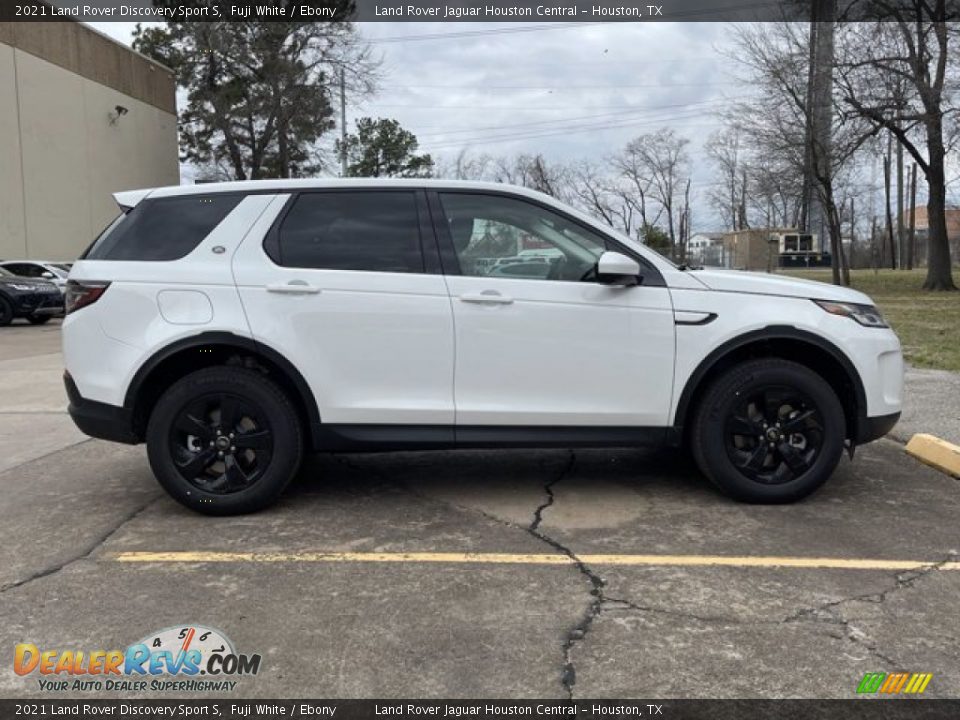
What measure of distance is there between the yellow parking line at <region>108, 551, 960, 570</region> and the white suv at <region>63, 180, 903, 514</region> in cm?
56

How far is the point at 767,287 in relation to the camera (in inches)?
179

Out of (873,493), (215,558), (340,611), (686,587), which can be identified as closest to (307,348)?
(215,558)

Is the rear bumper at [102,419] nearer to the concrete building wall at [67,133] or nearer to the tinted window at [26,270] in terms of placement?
the tinted window at [26,270]

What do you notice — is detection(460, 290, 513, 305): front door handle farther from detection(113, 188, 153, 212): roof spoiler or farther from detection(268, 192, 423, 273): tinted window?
detection(113, 188, 153, 212): roof spoiler

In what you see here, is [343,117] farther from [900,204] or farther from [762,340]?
[900,204]

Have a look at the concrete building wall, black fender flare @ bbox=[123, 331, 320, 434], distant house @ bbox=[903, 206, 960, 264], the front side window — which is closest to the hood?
the front side window

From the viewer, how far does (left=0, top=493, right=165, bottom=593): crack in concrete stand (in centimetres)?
368

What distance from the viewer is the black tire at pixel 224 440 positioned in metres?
4.43

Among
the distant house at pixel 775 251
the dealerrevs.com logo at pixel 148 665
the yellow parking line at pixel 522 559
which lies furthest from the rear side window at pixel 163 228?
the distant house at pixel 775 251

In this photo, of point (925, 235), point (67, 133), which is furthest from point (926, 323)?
point (925, 235)

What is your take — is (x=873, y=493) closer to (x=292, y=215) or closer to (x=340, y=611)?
(x=340, y=611)

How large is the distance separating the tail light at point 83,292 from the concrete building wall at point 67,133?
27.0 m

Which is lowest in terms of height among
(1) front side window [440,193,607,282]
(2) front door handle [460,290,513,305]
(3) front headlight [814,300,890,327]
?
(3) front headlight [814,300,890,327]

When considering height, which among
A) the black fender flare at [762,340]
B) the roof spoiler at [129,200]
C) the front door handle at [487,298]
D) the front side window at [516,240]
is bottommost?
the black fender flare at [762,340]
